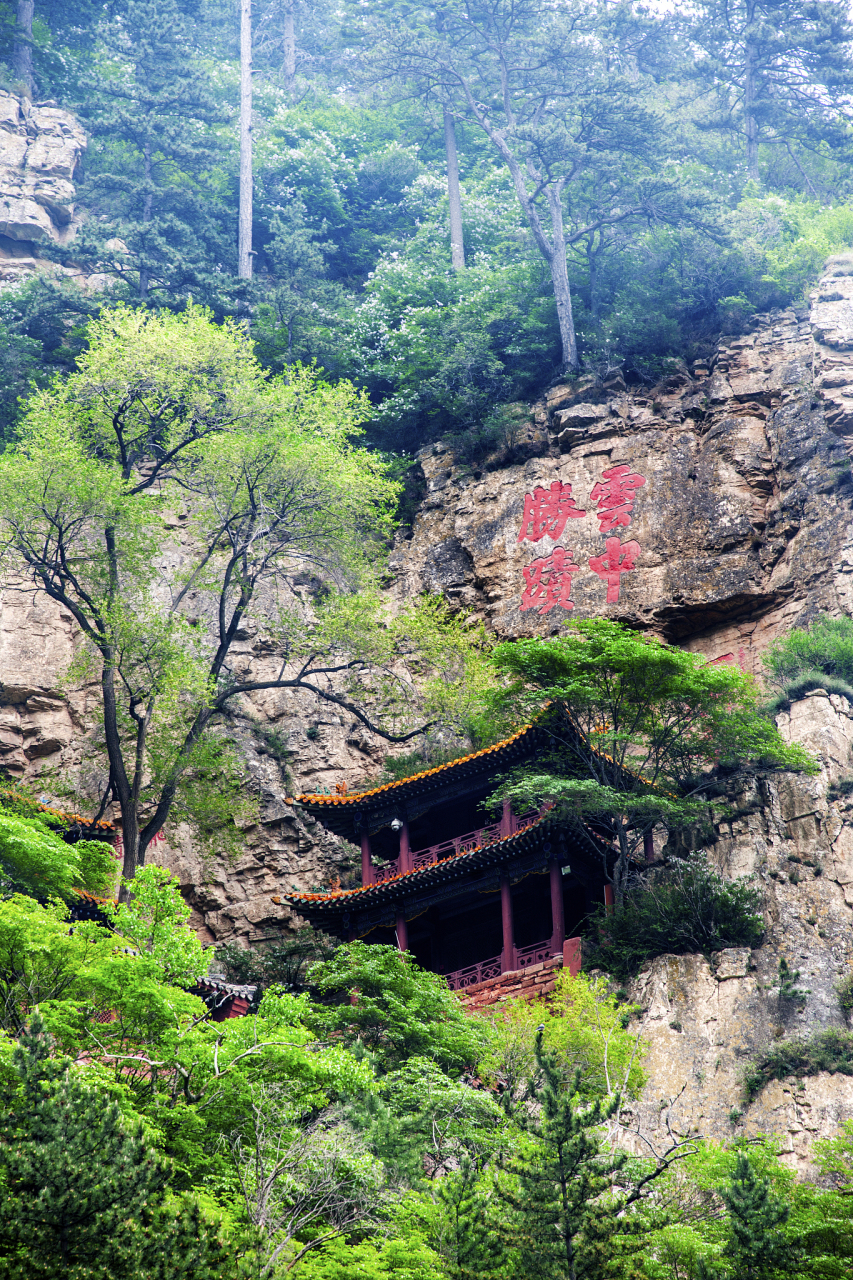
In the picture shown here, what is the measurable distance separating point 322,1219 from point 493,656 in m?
10.3

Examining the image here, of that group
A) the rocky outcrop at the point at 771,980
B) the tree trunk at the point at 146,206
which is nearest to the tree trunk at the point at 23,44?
the tree trunk at the point at 146,206

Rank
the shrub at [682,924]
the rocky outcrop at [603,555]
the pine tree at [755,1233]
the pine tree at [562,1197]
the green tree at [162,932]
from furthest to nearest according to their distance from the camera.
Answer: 1. the rocky outcrop at [603,555]
2. the shrub at [682,924]
3. the green tree at [162,932]
4. the pine tree at [755,1233]
5. the pine tree at [562,1197]

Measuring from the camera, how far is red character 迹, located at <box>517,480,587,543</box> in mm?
24297

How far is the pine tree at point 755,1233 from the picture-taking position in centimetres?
888

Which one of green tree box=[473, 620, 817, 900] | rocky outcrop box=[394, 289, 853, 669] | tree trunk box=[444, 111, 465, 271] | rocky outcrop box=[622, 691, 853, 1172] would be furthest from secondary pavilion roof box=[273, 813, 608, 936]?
tree trunk box=[444, 111, 465, 271]

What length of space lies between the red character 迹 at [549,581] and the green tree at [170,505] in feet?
11.2

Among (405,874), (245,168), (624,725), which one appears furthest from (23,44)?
(624,725)

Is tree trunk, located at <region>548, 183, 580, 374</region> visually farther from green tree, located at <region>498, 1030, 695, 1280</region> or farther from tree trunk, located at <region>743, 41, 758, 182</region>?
green tree, located at <region>498, 1030, 695, 1280</region>

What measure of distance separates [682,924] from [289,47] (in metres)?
39.4

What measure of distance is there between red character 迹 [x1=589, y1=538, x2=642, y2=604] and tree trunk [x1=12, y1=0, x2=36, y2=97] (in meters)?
26.0

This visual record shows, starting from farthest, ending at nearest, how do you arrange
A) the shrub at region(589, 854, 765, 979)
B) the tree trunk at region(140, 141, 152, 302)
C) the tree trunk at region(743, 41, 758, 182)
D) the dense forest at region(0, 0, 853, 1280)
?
the tree trunk at region(743, 41, 758, 182)
the tree trunk at region(140, 141, 152, 302)
the shrub at region(589, 854, 765, 979)
the dense forest at region(0, 0, 853, 1280)

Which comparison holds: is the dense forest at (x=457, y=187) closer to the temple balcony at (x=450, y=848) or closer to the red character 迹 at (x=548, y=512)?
the red character 迹 at (x=548, y=512)

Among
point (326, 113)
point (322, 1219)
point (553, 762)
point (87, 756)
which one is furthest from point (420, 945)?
point (326, 113)

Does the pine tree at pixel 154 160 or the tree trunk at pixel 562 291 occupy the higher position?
the pine tree at pixel 154 160
